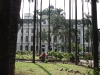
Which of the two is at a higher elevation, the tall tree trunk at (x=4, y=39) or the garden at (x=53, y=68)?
the tall tree trunk at (x=4, y=39)

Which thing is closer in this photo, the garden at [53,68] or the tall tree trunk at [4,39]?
the tall tree trunk at [4,39]

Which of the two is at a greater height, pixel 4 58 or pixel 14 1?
pixel 14 1

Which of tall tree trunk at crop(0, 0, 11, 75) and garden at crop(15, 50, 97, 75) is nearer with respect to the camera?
tall tree trunk at crop(0, 0, 11, 75)

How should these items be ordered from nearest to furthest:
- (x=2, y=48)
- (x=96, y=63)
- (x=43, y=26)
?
1. (x=2, y=48)
2. (x=96, y=63)
3. (x=43, y=26)

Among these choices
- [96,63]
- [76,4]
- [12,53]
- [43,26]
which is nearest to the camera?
[12,53]

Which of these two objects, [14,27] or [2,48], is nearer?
[2,48]

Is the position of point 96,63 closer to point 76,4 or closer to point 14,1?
point 14,1

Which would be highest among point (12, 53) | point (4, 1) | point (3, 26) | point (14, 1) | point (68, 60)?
point (14, 1)

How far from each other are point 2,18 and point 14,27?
3625 millimetres

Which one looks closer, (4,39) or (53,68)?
(4,39)

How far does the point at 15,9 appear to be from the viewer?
7.59 metres

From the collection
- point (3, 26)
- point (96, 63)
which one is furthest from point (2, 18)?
point (96, 63)

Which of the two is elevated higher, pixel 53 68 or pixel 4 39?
pixel 4 39

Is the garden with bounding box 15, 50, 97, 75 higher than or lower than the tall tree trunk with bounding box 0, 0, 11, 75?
lower
